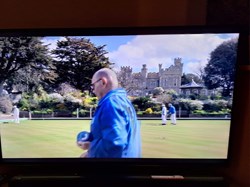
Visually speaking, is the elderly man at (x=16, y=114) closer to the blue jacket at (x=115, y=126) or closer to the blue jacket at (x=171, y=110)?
the blue jacket at (x=115, y=126)

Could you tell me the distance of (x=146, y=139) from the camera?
70.0 inches

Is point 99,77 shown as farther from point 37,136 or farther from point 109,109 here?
point 37,136

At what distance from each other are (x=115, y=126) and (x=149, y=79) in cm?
31

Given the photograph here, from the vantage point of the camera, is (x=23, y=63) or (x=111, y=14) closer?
(x=23, y=63)

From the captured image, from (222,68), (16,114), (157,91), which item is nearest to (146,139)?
Result: (157,91)

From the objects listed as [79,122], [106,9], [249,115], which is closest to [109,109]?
[79,122]

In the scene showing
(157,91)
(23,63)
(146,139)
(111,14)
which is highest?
(111,14)

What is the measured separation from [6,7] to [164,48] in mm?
964

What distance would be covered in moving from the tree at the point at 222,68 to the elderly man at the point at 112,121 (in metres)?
0.45

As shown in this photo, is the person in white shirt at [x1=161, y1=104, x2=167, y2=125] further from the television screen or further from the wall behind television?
the wall behind television

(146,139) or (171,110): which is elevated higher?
(171,110)

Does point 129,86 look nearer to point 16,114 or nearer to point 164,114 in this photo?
point 164,114

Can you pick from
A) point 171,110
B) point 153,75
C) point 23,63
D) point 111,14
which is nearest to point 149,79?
point 153,75

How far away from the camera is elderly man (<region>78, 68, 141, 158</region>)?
174cm
